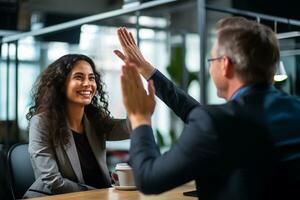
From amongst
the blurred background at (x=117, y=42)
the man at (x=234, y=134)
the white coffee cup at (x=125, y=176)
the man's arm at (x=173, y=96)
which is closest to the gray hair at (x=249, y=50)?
the man at (x=234, y=134)

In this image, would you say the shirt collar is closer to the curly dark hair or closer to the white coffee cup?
the white coffee cup

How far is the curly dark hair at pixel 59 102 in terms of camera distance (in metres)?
2.45

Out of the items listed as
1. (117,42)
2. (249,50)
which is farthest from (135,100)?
(117,42)

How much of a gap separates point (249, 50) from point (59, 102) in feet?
5.17

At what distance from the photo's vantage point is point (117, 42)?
4.41 m

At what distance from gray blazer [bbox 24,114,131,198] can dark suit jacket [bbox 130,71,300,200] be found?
→ 1.20 metres

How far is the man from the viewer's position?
3.63ft

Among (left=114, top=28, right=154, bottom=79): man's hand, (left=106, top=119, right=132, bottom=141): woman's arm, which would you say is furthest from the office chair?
(left=114, top=28, right=154, bottom=79): man's hand

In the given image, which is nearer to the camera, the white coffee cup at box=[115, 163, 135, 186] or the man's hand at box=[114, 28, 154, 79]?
the man's hand at box=[114, 28, 154, 79]

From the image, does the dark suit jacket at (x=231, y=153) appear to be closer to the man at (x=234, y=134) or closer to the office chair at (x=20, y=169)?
the man at (x=234, y=134)

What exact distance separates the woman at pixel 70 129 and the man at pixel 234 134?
3.88 feet

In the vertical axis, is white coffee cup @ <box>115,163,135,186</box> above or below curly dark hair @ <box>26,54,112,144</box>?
below

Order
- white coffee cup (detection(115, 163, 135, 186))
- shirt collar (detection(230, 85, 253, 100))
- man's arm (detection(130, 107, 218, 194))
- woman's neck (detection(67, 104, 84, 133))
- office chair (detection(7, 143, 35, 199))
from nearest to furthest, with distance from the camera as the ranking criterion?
man's arm (detection(130, 107, 218, 194))
shirt collar (detection(230, 85, 253, 100))
white coffee cup (detection(115, 163, 135, 186))
office chair (detection(7, 143, 35, 199))
woman's neck (detection(67, 104, 84, 133))

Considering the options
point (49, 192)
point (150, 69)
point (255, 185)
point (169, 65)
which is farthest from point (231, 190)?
point (169, 65)
